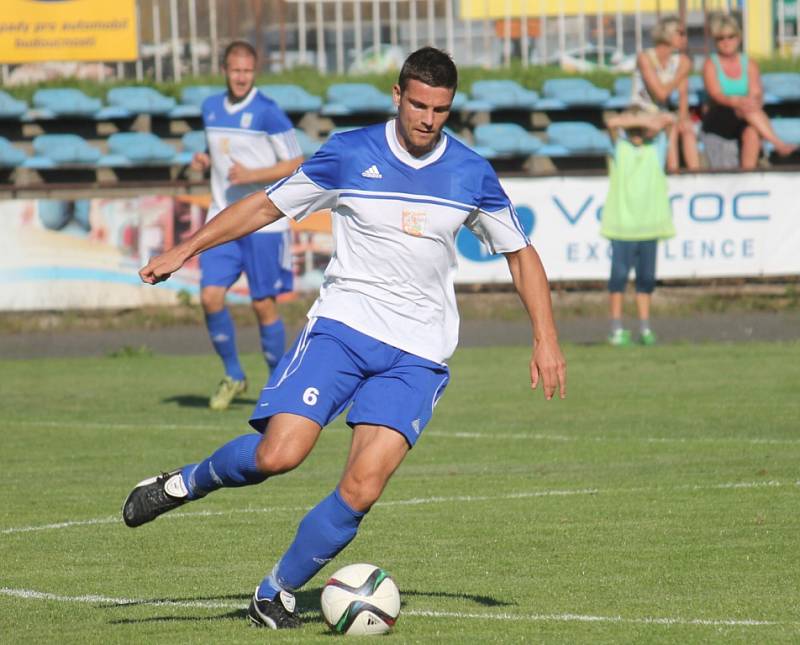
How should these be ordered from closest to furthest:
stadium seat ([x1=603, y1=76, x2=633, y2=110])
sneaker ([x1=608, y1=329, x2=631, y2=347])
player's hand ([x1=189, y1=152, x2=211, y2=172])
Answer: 1. player's hand ([x1=189, y1=152, x2=211, y2=172])
2. sneaker ([x1=608, y1=329, x2=631, y2=347])
3. stadium seat ([x1=603, y1=76, x2=633, y2=110])

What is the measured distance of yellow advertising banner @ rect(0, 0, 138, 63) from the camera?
71.6 feet

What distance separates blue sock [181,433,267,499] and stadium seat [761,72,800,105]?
1688 cm

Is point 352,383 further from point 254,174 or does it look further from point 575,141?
point 575,141

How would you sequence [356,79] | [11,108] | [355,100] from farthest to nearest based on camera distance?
[356,79]
[355,100]
[11,108]

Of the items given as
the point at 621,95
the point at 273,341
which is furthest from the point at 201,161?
the point at 621,95

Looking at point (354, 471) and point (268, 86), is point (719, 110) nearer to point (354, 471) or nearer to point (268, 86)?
point (268, 86)

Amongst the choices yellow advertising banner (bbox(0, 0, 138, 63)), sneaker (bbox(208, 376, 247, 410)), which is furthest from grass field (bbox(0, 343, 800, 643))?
yellow advertising banner (bbox(0, 0, 138, 63))

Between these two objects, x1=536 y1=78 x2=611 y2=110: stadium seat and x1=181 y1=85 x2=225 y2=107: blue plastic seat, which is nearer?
x1=536 y1=78 x2=611 y2=110: stadium seat

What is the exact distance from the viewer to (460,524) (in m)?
8.05

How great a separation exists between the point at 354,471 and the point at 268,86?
16.8 meters

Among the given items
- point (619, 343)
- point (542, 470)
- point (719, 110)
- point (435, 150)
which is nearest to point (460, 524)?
point (542, 470)

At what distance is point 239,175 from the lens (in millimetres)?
12320

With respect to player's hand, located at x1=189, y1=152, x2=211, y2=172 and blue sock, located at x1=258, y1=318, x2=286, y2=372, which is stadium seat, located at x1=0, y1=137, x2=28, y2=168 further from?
blue sock, located at x1=258, y1=318, x2=286, y2=372

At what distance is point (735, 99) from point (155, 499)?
15518mm
